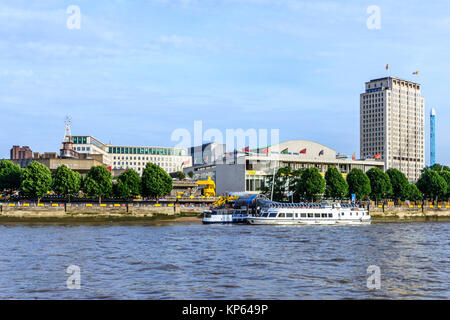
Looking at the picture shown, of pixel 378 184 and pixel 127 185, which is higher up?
pixel 127 185

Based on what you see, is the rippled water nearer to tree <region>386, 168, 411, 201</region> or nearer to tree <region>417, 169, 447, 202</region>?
tree <region>386, 168, 411, 201</region>

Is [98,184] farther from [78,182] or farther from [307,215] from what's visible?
[307,215]

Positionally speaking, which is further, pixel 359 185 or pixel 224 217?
pixel 359 185

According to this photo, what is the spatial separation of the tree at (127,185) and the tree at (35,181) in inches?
558

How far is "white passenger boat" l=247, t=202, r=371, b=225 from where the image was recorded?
8525 centimetres

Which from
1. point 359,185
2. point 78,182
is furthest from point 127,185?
point 359,185

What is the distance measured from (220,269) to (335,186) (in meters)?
86.1

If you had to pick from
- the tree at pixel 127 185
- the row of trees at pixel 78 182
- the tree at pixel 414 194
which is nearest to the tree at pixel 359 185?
the tree at pixel 414 194

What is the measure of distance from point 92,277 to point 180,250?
1554 centimetres

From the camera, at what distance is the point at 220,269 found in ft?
108

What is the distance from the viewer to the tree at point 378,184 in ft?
395

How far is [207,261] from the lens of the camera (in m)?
36.9
